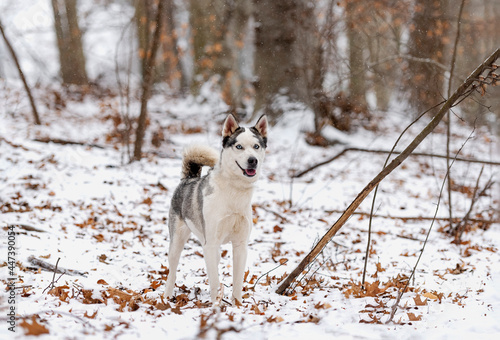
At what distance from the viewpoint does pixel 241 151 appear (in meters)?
3.82

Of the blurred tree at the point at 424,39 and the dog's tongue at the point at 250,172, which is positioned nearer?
the dog's tongue at the point at 250,172

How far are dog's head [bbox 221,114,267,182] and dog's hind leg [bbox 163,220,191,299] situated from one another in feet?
3.42

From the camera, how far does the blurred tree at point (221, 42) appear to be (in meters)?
15.4

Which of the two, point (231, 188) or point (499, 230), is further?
point (499, 230)

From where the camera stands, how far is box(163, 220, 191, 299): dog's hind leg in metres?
4.39

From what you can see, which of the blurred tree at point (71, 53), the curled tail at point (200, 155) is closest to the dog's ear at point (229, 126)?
the curled tail at point (200, 155)

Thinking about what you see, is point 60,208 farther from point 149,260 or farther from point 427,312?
point 427,312

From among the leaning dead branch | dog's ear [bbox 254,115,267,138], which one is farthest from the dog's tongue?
the leaning dead branch

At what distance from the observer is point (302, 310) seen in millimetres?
3621

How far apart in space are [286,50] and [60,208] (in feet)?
30.6

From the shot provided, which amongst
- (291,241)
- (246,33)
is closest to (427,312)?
(291,241)

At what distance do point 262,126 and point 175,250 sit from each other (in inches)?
65.4

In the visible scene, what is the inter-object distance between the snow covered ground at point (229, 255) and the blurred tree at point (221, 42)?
398 cm

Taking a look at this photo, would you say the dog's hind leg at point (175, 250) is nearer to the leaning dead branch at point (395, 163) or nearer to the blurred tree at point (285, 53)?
the leaning dead branch at point (395, 163)
